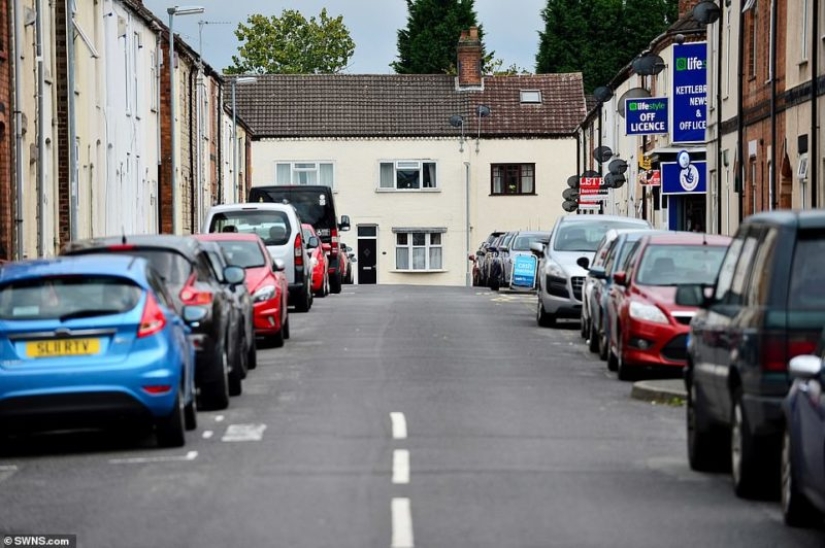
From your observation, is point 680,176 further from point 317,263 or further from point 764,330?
point 764,330

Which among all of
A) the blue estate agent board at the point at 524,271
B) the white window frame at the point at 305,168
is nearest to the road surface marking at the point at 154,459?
the blue estate agent board at the point at 524,271

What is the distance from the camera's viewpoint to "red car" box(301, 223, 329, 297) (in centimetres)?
3925

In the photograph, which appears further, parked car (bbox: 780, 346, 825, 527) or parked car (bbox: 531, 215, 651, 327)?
parked car (bbox: 531, 215, 651, 327)

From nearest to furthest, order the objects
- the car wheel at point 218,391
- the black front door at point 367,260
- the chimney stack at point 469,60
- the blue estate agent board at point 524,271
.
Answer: the car wheel at point 218,391
the blue estate agent board at point 524,271
the black front door at point 367,260
the chimney stack at point 469,60

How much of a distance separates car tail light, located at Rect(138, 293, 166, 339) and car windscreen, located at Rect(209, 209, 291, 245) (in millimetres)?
17359

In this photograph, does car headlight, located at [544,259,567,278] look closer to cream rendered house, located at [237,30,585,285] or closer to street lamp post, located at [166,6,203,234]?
street lamp post, located at [166,6,203,234]

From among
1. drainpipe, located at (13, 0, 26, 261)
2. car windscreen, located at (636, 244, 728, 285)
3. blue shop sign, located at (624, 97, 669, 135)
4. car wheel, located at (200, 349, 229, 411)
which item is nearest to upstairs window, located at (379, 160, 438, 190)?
blue shop sign, located at (624, 97, 669, 135)

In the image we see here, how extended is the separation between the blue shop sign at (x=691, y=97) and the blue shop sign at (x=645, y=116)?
1549mm

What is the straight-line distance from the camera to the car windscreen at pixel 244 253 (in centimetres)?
2436

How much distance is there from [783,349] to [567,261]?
17412 millimetres

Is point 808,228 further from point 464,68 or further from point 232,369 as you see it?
point 464,68

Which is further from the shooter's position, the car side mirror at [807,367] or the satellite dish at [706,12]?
the satellite dish at [706,12]

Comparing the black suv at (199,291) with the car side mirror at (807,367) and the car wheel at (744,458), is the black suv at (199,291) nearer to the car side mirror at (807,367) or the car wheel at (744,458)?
the car wheel at (744,458)

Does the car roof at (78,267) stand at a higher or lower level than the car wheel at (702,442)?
higher
